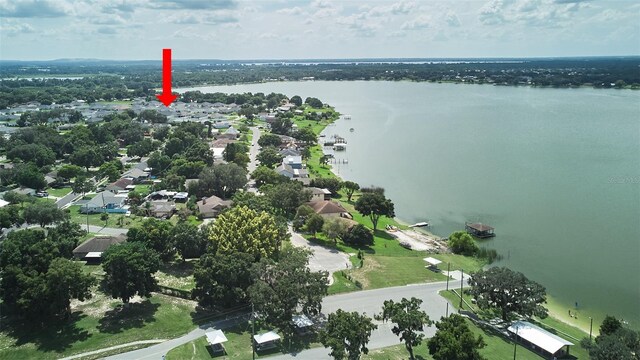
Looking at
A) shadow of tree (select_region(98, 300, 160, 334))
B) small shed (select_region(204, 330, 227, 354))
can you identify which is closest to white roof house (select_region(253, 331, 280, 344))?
small shed (select_region(204, 330, 227, 354))

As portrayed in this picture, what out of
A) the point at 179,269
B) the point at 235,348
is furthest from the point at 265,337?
the point at 179,269

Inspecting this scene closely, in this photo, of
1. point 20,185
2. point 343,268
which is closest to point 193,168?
point 20,185

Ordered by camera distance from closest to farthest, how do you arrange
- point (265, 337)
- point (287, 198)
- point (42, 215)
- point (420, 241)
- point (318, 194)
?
point (265, 337)
point (42, 215)
point (420, 241)
point (287, 198)
point (318, 194)

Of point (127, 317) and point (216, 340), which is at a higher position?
point (216, 340)

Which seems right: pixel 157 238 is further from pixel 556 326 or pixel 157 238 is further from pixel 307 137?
pixel 307 137

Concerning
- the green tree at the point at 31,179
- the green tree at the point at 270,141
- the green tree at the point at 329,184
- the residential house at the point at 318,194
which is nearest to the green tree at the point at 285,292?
the residential house at the point at 318,194

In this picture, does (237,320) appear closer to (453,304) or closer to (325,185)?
(453,304)

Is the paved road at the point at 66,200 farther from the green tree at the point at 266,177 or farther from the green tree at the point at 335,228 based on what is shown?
the green tree at the point at 335,228

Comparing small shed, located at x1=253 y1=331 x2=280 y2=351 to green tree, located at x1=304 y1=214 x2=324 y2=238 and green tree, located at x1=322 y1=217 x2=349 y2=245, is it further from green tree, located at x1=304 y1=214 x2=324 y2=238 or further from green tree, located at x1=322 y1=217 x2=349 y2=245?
green tree, located at x1=304 y1=214 x2=324 y2=238
